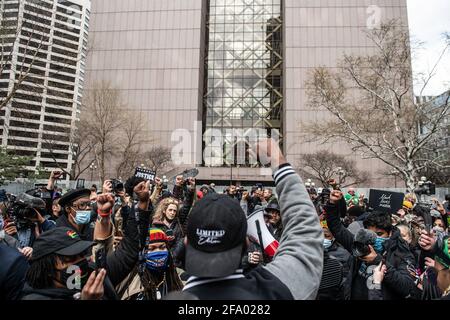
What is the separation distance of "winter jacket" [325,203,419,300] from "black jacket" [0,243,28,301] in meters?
2.48

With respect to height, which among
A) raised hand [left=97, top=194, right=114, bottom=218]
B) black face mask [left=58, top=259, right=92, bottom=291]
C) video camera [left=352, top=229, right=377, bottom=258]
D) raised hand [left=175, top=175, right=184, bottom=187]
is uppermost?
raised hand [left=175, top=175, right=184, bottom=187]

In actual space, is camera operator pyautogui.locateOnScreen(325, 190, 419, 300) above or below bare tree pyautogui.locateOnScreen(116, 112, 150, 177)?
below

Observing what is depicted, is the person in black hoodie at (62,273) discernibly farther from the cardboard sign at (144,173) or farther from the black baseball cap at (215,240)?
the cardboard sign at (144,173)

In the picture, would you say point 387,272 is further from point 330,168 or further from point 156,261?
point 330,168

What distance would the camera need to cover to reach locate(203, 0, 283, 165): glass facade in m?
45.3

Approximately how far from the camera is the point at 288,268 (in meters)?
1.37

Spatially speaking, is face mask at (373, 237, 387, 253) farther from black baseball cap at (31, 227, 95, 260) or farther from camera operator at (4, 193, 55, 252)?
camera operator at (4, 193, 55, 252)

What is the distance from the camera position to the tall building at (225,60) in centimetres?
4112

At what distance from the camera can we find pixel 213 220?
50.8 inches

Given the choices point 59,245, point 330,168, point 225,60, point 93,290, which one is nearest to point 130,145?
point 225,60

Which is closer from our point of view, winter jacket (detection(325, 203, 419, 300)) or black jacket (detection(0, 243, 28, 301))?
black jacket (detection(0, 243, 28, 301))

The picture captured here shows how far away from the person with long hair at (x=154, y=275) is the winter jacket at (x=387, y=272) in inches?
72.0

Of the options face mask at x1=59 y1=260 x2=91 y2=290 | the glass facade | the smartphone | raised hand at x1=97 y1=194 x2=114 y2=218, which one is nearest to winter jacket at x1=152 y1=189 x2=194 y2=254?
the smartphone
